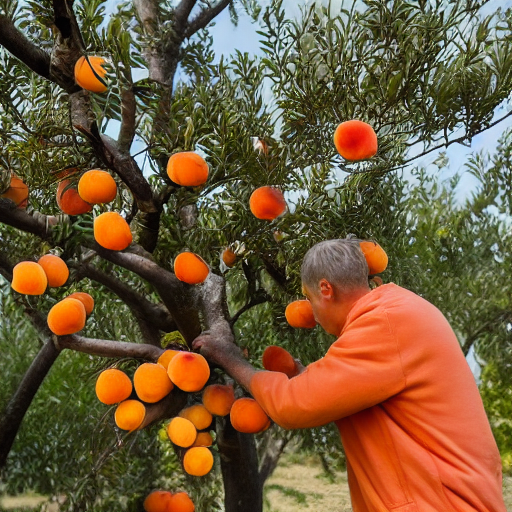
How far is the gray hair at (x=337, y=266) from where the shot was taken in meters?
1.35

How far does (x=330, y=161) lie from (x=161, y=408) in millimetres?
930

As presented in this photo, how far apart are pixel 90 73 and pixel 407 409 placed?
1.01 meters

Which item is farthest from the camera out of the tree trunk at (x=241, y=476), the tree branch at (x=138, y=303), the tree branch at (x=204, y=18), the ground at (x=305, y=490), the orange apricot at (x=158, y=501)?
the ground at (x=305, y=490)

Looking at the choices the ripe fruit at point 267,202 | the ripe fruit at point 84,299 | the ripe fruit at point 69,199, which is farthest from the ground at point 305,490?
the ripe fruit at point 69,199

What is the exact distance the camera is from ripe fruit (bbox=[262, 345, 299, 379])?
5.77ft

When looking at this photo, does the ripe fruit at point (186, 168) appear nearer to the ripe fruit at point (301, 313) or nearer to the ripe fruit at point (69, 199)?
the ripe fruit at point (69, 199)

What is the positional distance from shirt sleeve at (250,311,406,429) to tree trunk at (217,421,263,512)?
3.73 ft

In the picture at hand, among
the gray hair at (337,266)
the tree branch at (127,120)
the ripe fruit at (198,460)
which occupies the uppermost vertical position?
the tree branch at (127,120)

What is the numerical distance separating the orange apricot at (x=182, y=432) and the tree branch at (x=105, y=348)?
21cm

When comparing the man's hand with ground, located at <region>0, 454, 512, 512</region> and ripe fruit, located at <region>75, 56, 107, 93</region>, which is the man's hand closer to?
ripe fruit, located at <region>75, 56, 107, 93</region>

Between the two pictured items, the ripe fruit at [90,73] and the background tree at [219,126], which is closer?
the ripe fruit at [90,73]

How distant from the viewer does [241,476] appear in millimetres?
2354

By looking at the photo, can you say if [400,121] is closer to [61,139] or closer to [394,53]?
[394,53]

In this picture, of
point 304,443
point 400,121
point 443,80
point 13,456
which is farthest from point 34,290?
point 304,443
